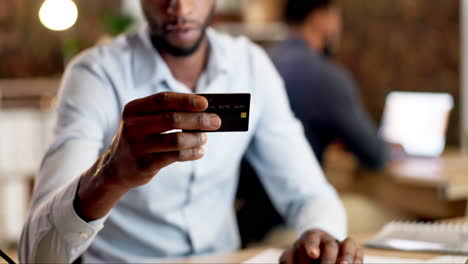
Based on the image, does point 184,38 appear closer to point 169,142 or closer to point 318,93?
point 169,142

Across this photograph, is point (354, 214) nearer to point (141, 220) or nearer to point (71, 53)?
point (141, 220)

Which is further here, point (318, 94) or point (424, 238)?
point (318, 94)

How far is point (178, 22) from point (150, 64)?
0.43 feet

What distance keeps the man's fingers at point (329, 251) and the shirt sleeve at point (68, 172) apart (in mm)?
415

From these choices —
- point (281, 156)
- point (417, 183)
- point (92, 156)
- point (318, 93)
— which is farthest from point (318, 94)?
point (92, 156)

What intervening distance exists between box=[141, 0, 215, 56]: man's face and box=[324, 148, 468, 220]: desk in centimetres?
176

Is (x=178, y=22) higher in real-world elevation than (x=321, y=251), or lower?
higher

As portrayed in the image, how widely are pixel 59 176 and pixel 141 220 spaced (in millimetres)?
305

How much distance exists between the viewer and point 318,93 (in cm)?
306

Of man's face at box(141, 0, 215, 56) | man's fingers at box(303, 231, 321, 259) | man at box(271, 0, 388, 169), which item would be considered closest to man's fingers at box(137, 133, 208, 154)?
man's fingers at box(303, 231, 321, 259)

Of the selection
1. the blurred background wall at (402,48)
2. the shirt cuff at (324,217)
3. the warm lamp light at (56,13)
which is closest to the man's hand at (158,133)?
the warm lamp light at (56,13)

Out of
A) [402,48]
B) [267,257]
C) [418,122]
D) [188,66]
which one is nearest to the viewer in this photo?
[267,257]

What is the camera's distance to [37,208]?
4.24 ft

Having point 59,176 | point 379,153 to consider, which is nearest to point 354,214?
point 379,153
